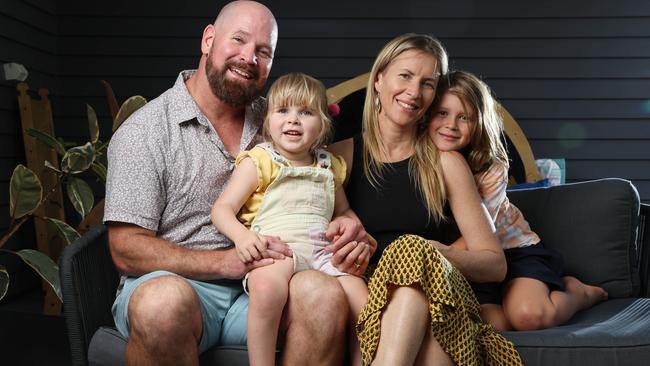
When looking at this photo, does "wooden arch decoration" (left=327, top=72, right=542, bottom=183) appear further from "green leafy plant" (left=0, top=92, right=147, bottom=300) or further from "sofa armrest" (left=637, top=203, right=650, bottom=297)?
"sofa armrest" (left=637, top=203, right=650, bottom=297)

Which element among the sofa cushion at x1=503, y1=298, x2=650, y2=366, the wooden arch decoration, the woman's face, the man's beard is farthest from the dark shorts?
the wooden arch decoration

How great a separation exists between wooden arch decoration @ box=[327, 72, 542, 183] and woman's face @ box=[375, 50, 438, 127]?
2814 mm

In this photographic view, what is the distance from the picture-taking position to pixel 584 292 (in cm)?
262

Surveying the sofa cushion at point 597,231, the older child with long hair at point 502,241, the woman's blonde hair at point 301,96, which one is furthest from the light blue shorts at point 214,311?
the sofa cushion at point 597,231

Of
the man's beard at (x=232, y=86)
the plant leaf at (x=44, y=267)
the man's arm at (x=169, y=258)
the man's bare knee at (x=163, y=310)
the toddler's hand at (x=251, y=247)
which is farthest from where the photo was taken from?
the plant leaf at (x=44, y=267)

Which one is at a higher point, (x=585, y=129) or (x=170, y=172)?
(x=170, y=172)

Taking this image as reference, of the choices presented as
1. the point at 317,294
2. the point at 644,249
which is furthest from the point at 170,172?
the point at 644,249

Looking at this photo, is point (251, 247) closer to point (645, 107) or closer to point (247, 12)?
point (247, 12)

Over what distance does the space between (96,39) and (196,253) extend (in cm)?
401

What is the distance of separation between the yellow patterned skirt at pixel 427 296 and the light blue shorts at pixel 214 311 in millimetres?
373

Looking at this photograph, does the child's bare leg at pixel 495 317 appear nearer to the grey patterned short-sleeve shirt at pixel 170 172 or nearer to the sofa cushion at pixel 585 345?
the sofa cushion at pixel 585 345

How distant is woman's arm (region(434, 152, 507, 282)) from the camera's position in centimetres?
224

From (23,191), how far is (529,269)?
2.27 meters

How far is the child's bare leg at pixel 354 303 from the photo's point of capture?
6.68ft
